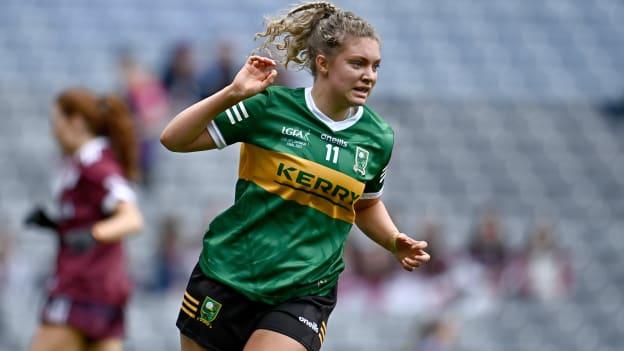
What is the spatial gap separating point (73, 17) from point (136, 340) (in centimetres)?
625

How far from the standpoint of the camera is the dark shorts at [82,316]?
6.06m

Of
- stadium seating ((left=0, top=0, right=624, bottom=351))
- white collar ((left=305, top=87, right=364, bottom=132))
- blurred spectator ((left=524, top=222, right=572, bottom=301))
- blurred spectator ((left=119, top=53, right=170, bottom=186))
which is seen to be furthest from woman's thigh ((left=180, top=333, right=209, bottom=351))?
blurred spectator ((left=524, top=222, right=572, bottom=301))

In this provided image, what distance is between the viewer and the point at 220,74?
479 inches

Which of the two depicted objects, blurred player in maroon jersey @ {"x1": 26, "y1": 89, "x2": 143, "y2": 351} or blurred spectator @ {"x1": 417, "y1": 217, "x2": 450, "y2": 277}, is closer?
blurred player in maroon jersey @ {"x1": 26, "y1": 89, "x2": 143, "y2": 351}

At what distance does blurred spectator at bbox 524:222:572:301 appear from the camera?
12500 mm

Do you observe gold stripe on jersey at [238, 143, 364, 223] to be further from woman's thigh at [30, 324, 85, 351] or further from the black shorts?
woman's thigh at [30, 324, 85, 351]

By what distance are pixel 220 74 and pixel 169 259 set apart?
2272 mm

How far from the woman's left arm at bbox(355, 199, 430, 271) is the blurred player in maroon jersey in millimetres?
1625

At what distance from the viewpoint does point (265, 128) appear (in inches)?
173

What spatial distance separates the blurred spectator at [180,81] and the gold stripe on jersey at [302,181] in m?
8.09

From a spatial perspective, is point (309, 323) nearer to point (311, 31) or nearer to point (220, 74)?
point (311, 31)

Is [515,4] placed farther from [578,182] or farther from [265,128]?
[265,128]

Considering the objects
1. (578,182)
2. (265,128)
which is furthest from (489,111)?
(265,128)

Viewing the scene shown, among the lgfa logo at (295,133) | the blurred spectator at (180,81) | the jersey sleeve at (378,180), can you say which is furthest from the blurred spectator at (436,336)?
the lgfa logo at (295,133)
